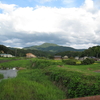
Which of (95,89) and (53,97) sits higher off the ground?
(95,89)

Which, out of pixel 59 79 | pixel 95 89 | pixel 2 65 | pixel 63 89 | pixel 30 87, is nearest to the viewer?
pixel 95 89

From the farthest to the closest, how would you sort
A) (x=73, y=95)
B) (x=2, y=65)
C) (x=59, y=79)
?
(x=2, y=65)
(x=59, y=79)
(x=73, y=95)

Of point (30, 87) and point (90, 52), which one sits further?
point (90, 52)

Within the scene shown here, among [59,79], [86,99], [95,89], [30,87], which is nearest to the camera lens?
[86,99]

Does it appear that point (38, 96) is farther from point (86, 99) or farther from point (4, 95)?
point (86, 99)

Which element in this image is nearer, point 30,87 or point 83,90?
point 83,90

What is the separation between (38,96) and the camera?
761 cm

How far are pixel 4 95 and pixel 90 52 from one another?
9781 centimetres

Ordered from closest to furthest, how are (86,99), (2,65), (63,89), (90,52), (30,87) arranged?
1. (86,99)
2. (30,87)
3. (63,89)
4. (2,65)
5. (90,52)

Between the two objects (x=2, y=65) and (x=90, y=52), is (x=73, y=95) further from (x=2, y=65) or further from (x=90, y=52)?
(x=90, y=52)

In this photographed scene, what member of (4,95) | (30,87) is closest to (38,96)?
(30,87)

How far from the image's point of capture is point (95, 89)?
7.36 m

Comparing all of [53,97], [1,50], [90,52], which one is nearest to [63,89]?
[53,97]

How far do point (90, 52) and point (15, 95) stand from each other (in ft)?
320
